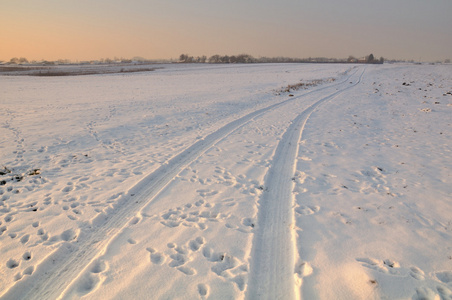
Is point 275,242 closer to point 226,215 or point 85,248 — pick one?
point 226,215

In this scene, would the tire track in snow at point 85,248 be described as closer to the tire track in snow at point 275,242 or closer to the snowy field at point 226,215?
the snowy field at point 226,215

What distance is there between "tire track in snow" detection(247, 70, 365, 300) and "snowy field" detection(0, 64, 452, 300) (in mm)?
25

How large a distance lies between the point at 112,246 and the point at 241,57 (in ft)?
578

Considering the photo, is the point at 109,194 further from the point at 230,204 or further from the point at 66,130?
the point at 66,130

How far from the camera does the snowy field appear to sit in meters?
3.92

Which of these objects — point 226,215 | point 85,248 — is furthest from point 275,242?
point 85,248

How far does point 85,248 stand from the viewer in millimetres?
4699

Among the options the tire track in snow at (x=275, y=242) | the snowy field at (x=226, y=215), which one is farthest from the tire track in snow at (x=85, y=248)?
the tire track in snow at (x=275, y=242)

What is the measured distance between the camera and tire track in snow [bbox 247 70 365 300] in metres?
3.84

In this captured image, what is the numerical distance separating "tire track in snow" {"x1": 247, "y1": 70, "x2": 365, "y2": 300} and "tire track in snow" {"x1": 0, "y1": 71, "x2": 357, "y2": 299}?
282cm

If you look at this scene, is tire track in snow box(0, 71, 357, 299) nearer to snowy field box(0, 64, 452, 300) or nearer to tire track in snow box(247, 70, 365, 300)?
snowy field box(0, 64, 452, 300)

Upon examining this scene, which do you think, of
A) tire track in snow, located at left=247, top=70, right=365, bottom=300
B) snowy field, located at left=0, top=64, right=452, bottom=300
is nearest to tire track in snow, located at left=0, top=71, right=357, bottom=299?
snowy field, located at left=0, top=64, right=452, bottom=300

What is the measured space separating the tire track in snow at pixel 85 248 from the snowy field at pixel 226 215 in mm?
24

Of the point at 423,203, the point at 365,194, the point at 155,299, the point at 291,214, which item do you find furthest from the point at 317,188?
the point at 155,299
